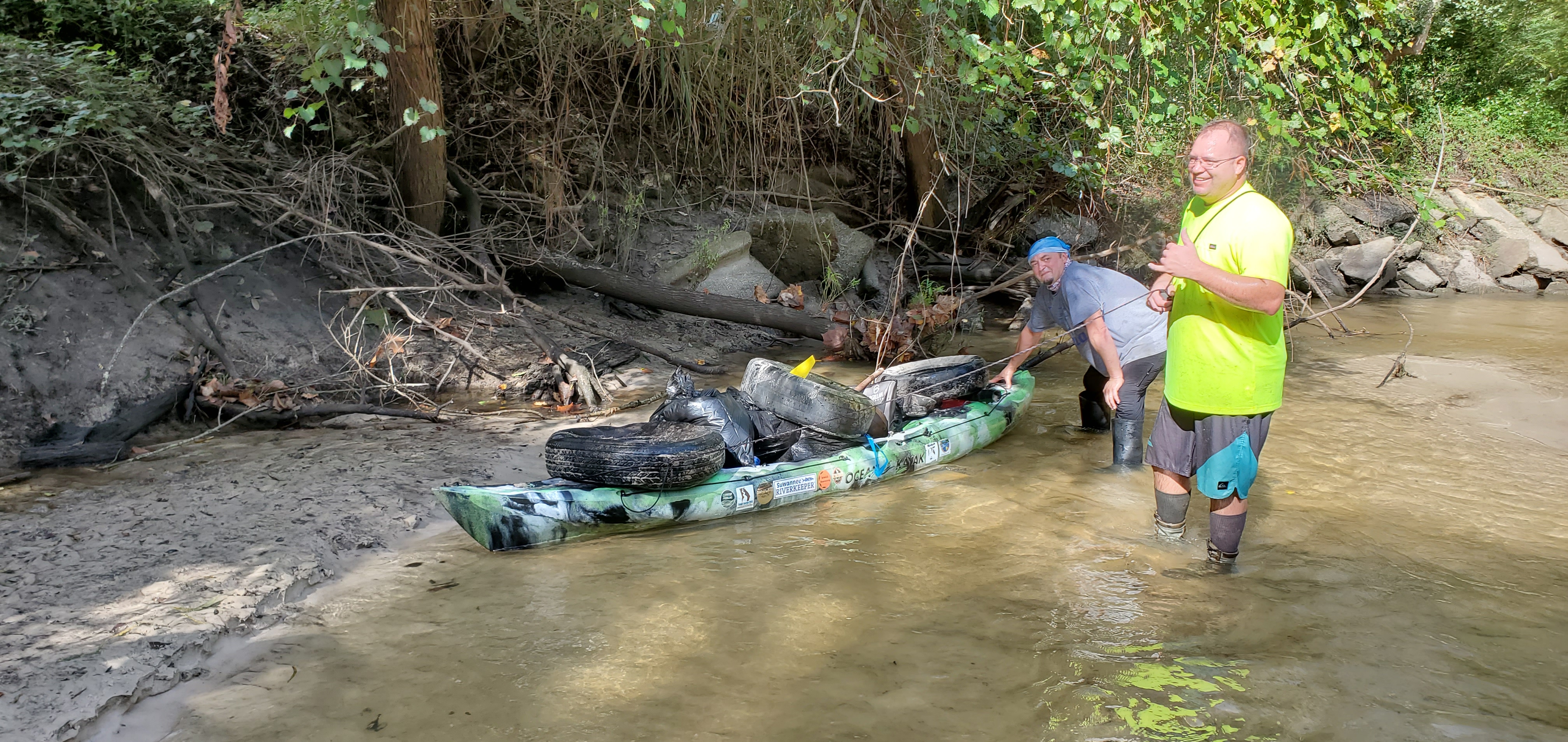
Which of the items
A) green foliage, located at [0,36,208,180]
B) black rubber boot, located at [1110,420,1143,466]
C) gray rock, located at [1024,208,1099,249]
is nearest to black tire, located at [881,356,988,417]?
black rubber boot, located at [1110,420,1143,466]

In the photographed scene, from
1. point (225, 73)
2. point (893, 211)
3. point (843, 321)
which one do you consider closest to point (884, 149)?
point (893, 211)

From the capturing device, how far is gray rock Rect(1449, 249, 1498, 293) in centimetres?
1293

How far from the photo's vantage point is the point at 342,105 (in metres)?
7.89

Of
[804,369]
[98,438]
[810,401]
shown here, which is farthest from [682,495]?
[98,438]

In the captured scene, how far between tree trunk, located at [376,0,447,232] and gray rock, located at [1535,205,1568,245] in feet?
49.7

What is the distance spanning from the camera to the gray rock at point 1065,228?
11.3 meters

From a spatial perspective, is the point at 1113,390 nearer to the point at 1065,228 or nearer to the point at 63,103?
the point at 63,103

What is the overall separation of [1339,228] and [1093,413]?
977 centimetres

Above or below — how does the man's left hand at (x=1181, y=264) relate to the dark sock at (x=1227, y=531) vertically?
above

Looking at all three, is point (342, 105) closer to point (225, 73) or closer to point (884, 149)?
point (225, 73)

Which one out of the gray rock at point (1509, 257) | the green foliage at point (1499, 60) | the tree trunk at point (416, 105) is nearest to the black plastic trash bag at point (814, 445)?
the tree trunk at point (416, 105)

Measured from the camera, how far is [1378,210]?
45.1 feet

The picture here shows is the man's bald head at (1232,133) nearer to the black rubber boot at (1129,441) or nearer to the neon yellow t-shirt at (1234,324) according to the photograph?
the neon yellow t-shirt at (1234,324)

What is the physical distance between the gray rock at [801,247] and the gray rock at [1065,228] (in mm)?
2231
